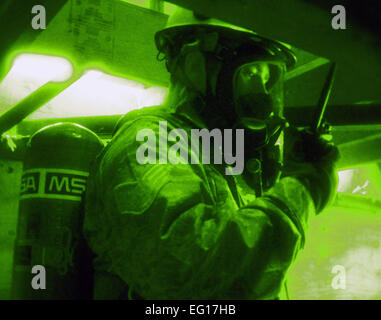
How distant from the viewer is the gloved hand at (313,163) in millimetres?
1886

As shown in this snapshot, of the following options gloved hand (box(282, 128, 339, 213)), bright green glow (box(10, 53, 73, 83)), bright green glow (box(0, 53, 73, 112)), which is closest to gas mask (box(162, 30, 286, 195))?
gloved hand (box(282, 128, 339, 213))

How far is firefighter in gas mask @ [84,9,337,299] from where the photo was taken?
5.36 ft

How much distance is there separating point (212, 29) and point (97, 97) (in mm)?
1592

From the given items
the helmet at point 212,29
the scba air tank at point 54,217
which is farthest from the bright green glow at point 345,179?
the scba air tank at point 54,217

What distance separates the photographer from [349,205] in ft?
14.6

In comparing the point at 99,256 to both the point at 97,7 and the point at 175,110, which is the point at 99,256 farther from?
the point at 97,7

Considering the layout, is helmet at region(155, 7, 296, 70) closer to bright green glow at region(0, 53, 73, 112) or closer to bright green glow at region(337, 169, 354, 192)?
bright green glow at region(0, 53, 73, 112)

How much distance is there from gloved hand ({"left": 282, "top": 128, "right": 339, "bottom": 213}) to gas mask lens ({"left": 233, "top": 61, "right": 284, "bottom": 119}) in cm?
30

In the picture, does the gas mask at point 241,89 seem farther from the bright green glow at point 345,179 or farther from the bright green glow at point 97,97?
the bright green glow at point 345,179

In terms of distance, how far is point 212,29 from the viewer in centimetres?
231

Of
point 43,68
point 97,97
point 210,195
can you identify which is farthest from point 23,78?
point 210,195

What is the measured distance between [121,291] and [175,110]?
886 millimetres

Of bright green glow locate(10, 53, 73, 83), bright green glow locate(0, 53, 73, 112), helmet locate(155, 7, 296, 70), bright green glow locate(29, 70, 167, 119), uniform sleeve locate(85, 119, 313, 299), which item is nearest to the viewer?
uniform sleeve locate(85, 119, 313, 299)
